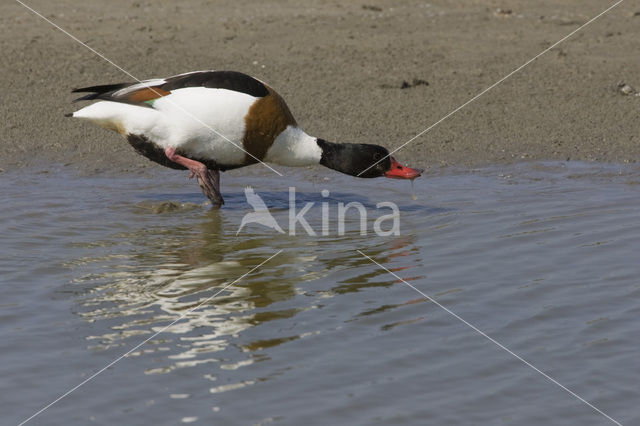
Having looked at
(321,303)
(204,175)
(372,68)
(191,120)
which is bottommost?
(321,303)

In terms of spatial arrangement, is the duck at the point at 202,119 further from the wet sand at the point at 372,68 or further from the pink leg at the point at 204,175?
the wet sand at the point at 372,68

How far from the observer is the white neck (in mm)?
7512

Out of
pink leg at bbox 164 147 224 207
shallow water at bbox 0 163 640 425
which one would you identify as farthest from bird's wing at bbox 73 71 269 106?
shallow water at bbox 0 163 640 425

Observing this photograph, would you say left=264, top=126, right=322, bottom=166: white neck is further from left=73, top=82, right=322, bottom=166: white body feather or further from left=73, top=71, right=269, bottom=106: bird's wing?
left=73, top=71, right=269, bottom=106: bird's wing

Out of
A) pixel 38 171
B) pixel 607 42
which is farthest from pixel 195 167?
pixel 607 42

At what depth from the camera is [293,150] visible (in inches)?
300

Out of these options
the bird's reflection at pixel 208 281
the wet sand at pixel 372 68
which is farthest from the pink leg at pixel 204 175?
the wet sand at pixel 372 68

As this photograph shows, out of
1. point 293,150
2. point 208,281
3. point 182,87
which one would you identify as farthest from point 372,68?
point 208,281

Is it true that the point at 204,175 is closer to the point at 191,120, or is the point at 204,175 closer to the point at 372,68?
the point at 191,120

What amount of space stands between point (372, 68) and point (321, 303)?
18.3 ft

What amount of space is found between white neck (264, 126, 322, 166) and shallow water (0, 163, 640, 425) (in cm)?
36

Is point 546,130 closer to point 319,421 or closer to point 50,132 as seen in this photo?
point 50,132

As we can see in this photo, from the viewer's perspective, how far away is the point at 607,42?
37.8 ft

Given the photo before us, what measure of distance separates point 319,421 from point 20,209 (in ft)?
13.2
